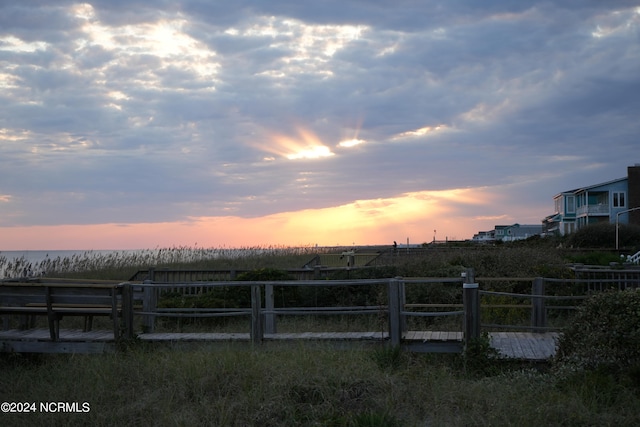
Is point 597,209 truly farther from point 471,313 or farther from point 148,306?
point 148,306

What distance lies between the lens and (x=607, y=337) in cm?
827

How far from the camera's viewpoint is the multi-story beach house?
61.0 m

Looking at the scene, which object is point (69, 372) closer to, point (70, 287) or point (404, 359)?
point (70, 287)

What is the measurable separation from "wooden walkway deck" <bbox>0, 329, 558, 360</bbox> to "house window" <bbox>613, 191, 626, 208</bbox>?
56927 mm

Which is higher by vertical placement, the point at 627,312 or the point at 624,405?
the point at 627,312

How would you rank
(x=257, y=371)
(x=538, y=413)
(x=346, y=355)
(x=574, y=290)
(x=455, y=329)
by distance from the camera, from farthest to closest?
1. (x=574, y=290)
2. (x=455, y=329)
3. (x=346, y=355)
4. (x=257, y=371)
5. (x=538, y=413)

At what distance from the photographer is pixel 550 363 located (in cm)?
927

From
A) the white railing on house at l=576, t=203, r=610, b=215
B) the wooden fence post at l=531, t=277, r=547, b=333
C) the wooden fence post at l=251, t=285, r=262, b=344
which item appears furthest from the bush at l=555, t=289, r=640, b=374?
the white railing on house at l=576, t=203, r=610, b=215

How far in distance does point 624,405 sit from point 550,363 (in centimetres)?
210

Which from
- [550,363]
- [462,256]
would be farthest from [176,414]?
[462,256]

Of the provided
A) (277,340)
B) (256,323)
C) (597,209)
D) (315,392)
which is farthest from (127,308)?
(597,209)

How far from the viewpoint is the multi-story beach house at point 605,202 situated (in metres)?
61.0

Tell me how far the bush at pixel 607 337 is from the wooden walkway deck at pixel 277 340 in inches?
48.5

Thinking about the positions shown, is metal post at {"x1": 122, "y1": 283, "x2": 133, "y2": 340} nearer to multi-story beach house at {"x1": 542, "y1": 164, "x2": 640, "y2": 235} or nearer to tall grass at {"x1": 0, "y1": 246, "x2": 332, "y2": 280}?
tall grass at {"x1": 0, "y1": 246, "x2": 332, "y2": 280}
